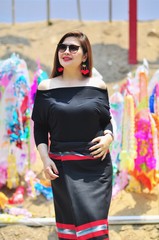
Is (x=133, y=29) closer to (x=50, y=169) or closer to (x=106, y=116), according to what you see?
(x=106, y=116)

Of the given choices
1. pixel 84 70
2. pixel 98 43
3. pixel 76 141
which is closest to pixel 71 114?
pixel 76 141

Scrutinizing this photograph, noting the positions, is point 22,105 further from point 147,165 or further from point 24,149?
point 147,165

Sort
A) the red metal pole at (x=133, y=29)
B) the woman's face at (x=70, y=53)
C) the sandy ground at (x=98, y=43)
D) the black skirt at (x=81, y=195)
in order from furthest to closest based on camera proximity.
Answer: the sandy ground at (x=98, y=43) → the red metal pole at (x=133, y=29) → the woman's face at (x=70, y=53) → the black skirt at (x=81, y=195)

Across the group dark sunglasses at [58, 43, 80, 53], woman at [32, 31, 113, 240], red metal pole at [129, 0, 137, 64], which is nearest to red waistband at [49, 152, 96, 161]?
woman at [32, 31, 113, 240]

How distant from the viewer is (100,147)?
1.89m

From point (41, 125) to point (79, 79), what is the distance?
0.27 meters

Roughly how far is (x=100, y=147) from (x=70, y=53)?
1.45 feet

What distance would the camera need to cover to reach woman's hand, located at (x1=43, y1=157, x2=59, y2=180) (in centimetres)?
188

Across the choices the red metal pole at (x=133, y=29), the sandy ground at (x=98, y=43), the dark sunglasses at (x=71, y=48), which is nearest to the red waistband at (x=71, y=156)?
the dark sunglasses at (x=71, y=48)

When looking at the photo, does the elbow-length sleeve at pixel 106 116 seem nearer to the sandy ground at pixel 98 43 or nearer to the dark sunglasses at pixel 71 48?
the dark sunglasses at pixel 71 48

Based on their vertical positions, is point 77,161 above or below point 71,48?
below

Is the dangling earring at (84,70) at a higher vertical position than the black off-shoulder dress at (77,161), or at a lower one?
higher

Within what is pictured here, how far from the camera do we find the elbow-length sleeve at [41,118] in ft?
6.35

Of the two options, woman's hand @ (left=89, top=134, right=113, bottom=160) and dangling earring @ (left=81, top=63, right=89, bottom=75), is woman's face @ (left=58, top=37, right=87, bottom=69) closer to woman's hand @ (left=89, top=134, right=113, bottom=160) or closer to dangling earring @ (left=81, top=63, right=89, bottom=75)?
dangling earring @ (left=81, top=63, right=89, bottom=75)
